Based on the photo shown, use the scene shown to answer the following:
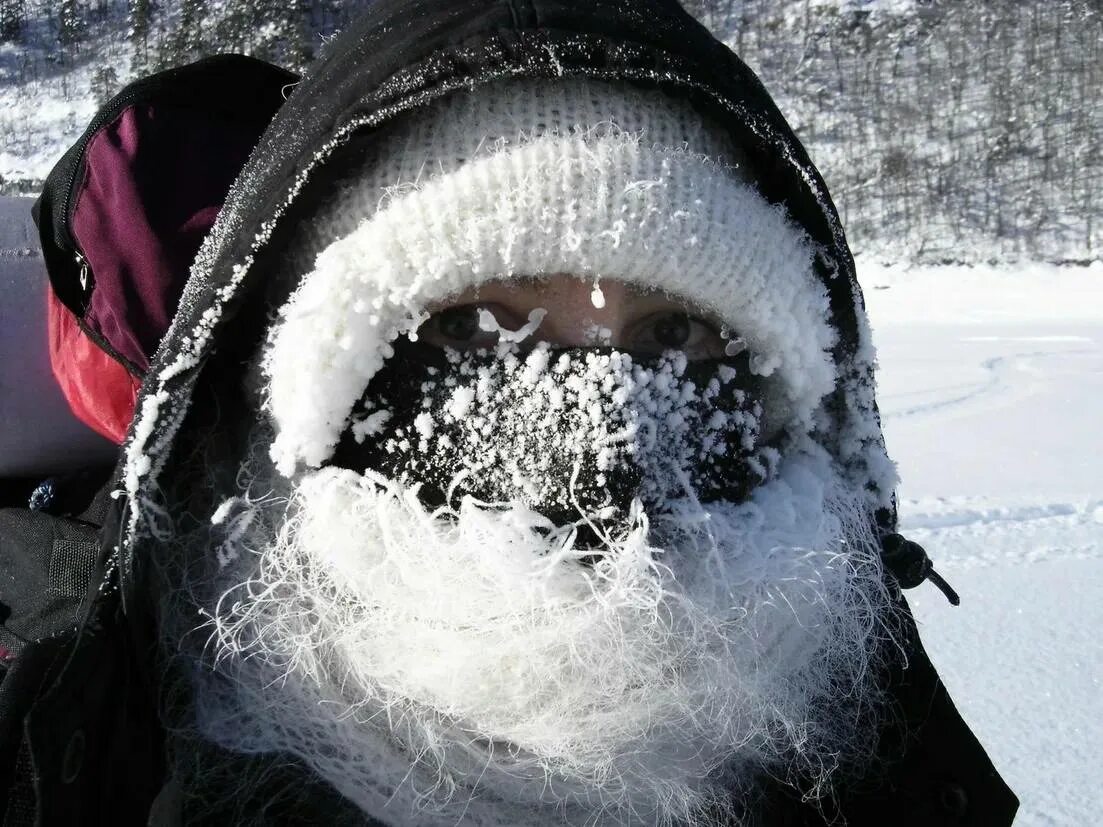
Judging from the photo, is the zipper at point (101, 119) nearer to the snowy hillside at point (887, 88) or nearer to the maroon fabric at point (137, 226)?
the maroon fabric at point (137, 226)

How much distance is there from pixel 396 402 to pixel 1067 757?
1.57 metres

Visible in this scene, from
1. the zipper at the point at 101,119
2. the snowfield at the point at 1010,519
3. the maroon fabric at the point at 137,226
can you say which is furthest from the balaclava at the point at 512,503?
the snowfield at the point at 1010,519

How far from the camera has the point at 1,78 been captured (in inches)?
577

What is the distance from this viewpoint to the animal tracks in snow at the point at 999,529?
272 centimetres

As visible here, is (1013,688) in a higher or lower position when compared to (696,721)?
lower

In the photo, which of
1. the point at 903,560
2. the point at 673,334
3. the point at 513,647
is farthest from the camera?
the point at 903,560

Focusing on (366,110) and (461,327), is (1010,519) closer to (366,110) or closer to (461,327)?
(461,327)

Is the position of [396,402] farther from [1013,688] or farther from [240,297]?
[1013,688]

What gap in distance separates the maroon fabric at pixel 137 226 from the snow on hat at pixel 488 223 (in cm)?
18

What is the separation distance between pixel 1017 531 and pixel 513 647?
269 centimetres

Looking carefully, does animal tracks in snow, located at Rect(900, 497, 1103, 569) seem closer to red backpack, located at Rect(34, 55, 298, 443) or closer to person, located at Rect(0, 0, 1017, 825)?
person, located at Rect(0, 0, 1017, 825)

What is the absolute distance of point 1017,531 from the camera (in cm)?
292

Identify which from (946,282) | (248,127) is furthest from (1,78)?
(248,127)

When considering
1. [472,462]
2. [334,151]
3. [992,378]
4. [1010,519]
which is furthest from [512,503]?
[992,378]
